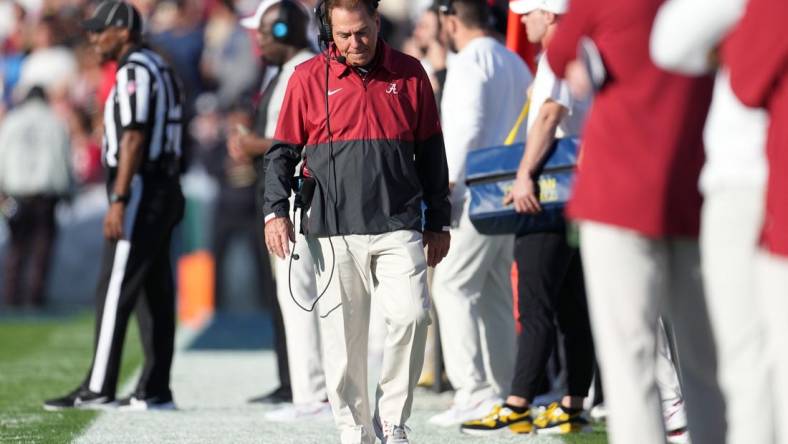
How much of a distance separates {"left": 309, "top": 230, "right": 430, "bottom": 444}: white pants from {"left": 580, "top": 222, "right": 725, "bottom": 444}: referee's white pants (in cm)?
171

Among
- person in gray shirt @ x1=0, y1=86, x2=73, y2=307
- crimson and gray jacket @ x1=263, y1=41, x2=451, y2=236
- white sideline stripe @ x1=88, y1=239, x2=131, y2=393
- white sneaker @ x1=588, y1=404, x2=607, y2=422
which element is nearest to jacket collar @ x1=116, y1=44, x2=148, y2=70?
white sideline stripe @ x1=88, y1=239, x2=131, y2=393

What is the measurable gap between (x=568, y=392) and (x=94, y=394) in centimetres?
269

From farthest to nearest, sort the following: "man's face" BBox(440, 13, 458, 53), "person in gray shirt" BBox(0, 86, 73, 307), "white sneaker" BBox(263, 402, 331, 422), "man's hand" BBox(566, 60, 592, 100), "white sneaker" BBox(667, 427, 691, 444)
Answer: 1. "person in gray shirt" BBox(0, 86, 73, 307)
2. "man's face" BBox(440, 13, 458, 53)
3. "white sneaker" BBox(263, 402, 331, 422)
4. "white sneaker" BBox(667, 427, 691, 444)
5. "man's hand" BBox(566, 60, 592, 100)

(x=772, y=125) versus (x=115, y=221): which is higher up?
(x=772, y=125)

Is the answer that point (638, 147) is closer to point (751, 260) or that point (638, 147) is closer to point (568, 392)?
point (751, 260)

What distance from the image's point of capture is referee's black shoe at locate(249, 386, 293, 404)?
28.9 ft

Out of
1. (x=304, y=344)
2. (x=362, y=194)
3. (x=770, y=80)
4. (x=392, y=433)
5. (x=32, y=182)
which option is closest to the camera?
(x=770, y=80)

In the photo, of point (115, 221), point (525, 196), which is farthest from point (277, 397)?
point (525, 196)

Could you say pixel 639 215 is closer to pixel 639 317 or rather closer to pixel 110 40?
pixel 639 317

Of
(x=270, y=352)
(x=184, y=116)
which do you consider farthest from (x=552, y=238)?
(x=270, y=352)

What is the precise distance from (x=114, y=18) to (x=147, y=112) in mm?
608

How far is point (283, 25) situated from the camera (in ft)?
27.4

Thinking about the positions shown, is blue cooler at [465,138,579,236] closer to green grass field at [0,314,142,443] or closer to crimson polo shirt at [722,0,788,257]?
green grass field at [0,314,142,443]

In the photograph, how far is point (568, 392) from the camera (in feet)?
24.1
